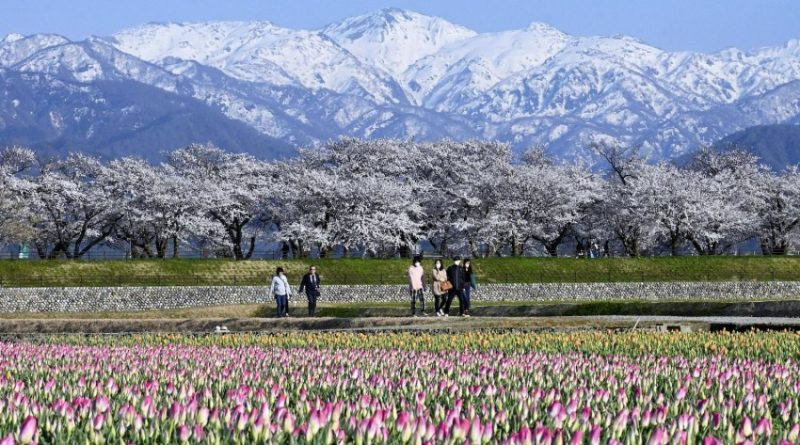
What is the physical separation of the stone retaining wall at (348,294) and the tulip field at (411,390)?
1231 inches

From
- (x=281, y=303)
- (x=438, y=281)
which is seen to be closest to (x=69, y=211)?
(x=281, y=303)

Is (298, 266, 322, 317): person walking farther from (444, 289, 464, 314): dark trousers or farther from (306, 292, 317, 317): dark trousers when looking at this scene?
(444, 289, 464, 314): dark trousers

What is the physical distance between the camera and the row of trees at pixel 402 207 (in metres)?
82.0

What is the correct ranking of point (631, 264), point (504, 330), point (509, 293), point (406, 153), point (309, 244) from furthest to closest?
point (406, 153), point (309, 244), point (631, 264), point (509, 293), point (504, 330)

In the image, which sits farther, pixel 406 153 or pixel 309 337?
pixel 406 153

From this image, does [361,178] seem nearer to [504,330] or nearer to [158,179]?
[158,179]

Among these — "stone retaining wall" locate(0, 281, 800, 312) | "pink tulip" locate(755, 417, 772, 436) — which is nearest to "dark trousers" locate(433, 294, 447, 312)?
"stone retaining wall" locate(0, 281, 800, 312)

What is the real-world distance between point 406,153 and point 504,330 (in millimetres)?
72468

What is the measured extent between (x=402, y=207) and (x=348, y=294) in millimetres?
26338

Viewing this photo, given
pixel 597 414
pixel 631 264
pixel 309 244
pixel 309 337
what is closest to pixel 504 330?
pixel 309 337

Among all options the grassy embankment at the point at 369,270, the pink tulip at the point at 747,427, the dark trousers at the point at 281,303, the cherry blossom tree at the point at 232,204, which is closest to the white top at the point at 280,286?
the dark trousers at the point at 281,303

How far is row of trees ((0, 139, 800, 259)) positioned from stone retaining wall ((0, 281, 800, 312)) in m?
18.5

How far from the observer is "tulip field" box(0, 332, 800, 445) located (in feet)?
28.0

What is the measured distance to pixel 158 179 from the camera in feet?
288
